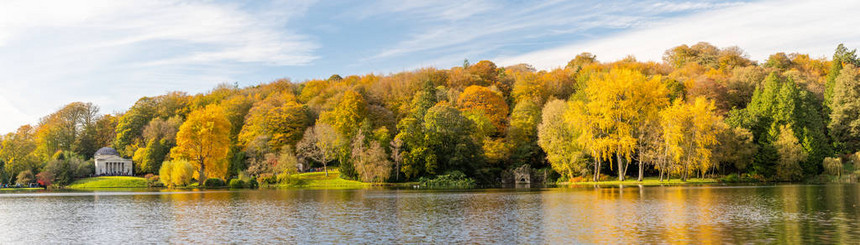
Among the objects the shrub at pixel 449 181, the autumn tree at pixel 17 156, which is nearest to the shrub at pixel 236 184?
the shrub at pixel 449 181

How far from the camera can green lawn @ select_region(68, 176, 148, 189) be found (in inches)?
3788

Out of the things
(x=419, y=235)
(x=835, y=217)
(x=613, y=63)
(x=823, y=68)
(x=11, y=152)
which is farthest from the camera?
(x=613, y=63)

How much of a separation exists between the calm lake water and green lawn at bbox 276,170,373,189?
39533 millimetres

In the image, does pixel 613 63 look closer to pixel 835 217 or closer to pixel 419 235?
pixel 835 217

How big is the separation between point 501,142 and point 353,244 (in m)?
65.1

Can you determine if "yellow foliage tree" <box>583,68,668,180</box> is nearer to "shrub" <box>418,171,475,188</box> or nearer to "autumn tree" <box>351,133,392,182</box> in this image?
"shrub" <box>418,171,475,188</box>

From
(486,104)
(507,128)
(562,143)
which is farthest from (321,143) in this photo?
(562,143)

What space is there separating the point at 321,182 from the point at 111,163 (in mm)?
50963

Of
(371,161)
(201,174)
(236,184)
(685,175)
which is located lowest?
(236,184)

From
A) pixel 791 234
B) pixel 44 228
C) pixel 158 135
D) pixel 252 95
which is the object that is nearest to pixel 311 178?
pixel 158 135

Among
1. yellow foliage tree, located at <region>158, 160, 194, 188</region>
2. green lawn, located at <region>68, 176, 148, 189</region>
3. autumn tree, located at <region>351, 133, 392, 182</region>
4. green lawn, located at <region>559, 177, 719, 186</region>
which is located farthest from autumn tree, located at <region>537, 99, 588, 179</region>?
green lawn, located at <region>68, 176, 148, 189</region>

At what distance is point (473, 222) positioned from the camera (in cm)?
2964

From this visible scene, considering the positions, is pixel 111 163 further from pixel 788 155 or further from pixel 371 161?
pixel 788 155

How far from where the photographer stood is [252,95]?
5123 inches
